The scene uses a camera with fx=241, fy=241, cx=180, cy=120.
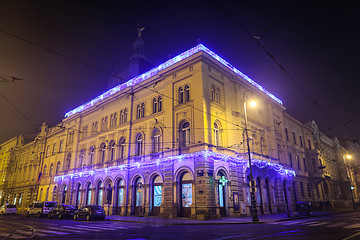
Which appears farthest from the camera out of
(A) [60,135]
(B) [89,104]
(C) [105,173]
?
(A) [60,135]

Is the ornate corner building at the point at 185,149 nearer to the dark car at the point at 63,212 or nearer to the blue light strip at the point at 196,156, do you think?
the blue light strip at the point at 196,156

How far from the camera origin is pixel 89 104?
4019 centimetres

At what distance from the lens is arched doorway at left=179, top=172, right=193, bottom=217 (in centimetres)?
2212

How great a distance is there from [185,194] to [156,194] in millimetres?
4105

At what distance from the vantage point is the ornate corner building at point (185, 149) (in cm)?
2292

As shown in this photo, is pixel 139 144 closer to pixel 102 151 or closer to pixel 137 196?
pixel 137 196

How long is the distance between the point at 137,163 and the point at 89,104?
18170 mm

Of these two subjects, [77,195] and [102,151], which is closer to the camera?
[102,151]

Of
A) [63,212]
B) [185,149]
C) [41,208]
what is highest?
[185,149]

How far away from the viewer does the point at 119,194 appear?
29.7 meters

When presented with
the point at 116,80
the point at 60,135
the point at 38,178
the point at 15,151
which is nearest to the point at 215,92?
the point at 116,80

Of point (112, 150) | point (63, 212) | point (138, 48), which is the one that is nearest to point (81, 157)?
point (112, 150)

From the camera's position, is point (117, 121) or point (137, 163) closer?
point (137, 163)

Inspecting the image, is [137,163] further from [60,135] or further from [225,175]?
[60,135]
